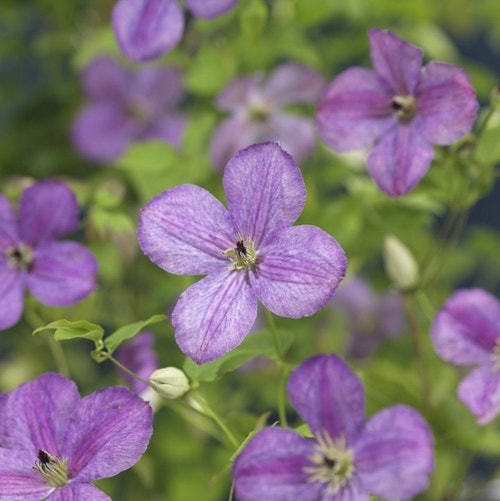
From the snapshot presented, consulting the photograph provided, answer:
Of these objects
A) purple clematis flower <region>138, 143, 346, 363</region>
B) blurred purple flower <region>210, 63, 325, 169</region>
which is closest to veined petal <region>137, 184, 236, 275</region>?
purple clematis flower <region>138, 143, 346, 363</region>

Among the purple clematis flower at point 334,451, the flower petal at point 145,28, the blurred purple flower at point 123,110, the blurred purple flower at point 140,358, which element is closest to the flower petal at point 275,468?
the purple clematis flower at point 334,451

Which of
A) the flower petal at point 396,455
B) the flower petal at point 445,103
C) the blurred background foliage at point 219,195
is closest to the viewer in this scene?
the flower petal at point 396,455

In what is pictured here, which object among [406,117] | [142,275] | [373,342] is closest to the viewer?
[406,117]

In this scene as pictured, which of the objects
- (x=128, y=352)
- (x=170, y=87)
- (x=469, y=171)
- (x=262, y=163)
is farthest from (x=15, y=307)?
(x=170, y=87)

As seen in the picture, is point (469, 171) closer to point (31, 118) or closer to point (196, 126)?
point (196, 126)

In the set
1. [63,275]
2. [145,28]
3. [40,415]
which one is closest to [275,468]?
[40,415]

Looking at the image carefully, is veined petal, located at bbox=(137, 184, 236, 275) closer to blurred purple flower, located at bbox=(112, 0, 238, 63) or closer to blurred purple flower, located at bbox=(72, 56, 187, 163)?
blurred purple flower, located at bbox=(112, 0, 238, 63)

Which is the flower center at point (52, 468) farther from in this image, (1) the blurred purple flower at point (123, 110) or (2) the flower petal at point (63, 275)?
(1) the blurred purple flower at point (123, 110)
